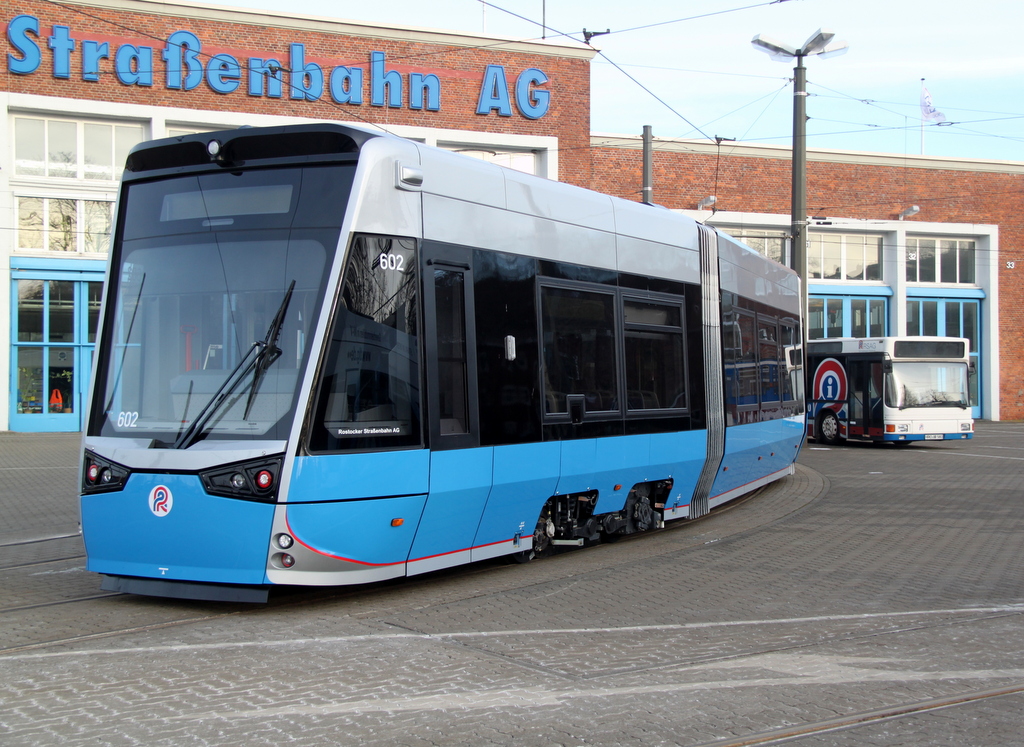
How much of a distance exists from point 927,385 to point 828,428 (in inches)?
125

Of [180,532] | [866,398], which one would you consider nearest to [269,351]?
[180,532]

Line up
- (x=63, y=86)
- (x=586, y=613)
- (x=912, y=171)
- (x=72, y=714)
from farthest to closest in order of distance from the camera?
(x=912, y=171), (x=63, y=86), (x=586, y=613), (x=72, y=714)

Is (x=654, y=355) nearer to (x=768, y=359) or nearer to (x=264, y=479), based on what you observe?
(x=264, y=479)

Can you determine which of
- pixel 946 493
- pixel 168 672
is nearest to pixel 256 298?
pixel 168 672

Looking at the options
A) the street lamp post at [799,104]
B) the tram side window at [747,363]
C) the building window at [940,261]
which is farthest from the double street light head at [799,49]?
the building window at [940,261]

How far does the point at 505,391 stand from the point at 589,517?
2.04 metres

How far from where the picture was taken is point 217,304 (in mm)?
6566

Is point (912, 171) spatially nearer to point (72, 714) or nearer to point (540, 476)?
point (540, 476)

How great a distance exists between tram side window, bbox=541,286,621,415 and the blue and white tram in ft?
0.11

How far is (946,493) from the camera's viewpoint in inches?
597

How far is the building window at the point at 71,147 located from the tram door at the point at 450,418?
65.6 ft

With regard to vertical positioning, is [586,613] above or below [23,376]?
below

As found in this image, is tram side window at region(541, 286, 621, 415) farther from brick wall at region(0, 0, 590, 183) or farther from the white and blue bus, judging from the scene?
brick wall at region(0, 0, 590, 183)

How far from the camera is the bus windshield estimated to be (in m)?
25.5
